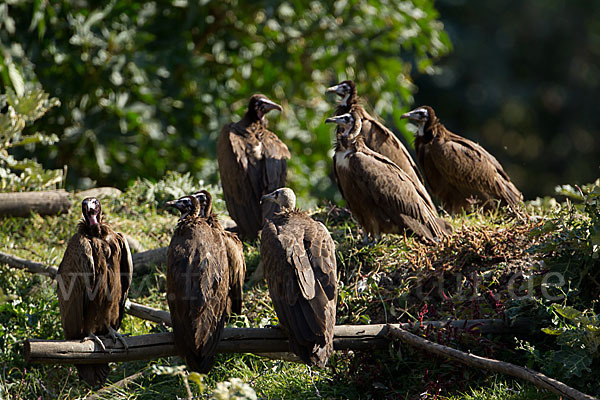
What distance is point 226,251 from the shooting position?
5973 mm

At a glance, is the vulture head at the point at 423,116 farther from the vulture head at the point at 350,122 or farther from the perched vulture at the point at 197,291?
the perched vulture at the point at 197,291

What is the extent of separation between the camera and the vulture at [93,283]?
18.7 feet

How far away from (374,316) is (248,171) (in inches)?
86.1

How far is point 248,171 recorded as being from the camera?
7875 mm

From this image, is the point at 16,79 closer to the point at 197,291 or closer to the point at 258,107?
the point at 258,107

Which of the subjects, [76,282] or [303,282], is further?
[76,282]

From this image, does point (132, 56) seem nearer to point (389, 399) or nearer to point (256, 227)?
point (256, 227)

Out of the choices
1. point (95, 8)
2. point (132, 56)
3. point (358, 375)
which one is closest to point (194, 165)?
point (132, 56)

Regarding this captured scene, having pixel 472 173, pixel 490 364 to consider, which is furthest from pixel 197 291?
pixel 472 173

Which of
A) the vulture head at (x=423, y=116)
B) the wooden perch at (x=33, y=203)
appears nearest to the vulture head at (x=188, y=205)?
the wooden perch at (x=33, y=203)

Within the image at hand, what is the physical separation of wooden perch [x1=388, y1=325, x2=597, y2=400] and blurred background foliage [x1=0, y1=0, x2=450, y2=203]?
18.9 ft

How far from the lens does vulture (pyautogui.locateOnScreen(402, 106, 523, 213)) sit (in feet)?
25.9

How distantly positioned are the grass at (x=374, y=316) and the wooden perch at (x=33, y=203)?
33.1 inches

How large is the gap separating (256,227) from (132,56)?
360cm
